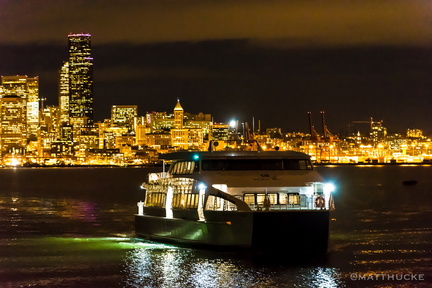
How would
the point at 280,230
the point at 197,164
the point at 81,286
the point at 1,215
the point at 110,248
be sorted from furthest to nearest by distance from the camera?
the point at 1,215
the point at 110,248
the point at 197,164
the point at 280,230
the point at 81,286

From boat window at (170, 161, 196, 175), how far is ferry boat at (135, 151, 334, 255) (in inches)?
1.6

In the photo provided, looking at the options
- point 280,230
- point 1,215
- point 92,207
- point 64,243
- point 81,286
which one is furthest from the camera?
point 92,207

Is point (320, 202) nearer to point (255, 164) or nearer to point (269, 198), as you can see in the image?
point (269, 198)

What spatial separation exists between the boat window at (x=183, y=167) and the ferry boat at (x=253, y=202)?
41 millimetres

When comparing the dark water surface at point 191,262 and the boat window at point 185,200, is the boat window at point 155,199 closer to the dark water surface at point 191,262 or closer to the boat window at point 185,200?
the boat window at point 185,200

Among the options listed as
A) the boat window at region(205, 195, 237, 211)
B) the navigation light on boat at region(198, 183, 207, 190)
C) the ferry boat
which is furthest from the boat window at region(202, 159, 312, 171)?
the boat window at region(205, 195, 237, 211)

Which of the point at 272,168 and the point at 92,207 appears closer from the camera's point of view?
the point at 272,168

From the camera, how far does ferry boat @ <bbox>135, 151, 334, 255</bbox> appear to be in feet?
94.2

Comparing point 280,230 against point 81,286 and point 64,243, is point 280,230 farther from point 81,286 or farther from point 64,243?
point 64,243

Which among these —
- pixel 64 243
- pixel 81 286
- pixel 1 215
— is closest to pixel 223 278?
pixel 81 286

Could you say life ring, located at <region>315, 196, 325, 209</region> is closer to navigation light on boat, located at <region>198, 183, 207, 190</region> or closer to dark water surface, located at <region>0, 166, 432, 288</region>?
dark water surface, located at <region>0, 166, 432, 288</region>

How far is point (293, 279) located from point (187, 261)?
4857 millimetres

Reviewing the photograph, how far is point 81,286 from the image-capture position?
26844mm

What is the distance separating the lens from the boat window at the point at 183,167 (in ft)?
104
